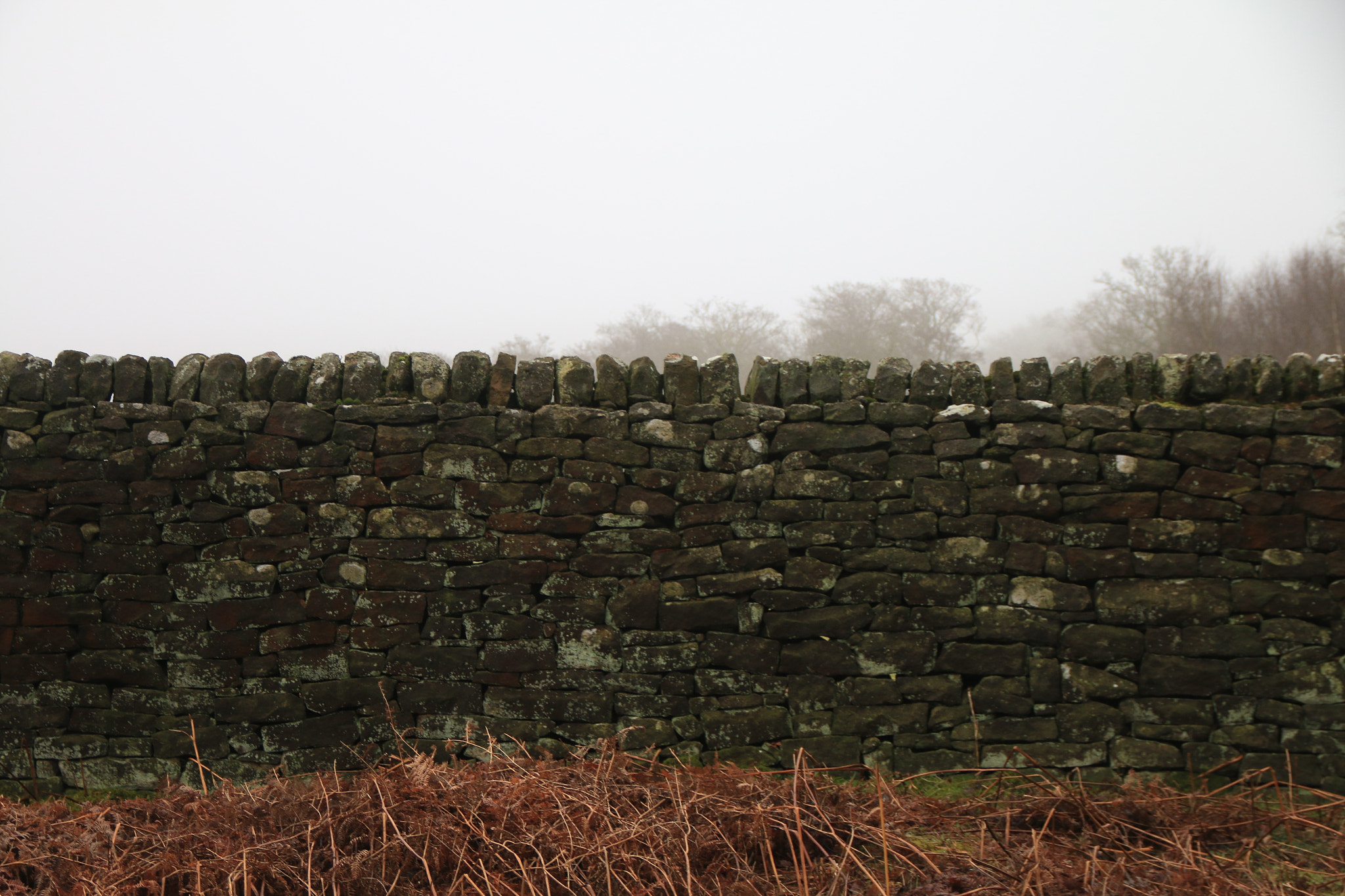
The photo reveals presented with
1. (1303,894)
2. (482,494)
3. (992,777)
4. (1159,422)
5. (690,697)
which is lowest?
(992,777)

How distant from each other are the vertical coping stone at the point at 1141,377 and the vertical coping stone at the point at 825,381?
1719mm

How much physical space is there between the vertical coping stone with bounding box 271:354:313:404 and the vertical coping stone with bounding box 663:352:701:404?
214 centimetres

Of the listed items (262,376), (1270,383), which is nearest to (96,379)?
(262,376)

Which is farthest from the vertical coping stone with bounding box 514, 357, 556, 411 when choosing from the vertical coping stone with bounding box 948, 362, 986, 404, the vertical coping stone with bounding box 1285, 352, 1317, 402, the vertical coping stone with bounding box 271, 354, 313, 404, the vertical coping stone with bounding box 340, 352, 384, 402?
the vertical coping stone with bounding box 1285, 352, 1317, 402

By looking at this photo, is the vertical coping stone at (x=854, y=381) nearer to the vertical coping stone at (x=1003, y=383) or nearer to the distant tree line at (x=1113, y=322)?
the vertical coping stone at (x=1003, y=383)

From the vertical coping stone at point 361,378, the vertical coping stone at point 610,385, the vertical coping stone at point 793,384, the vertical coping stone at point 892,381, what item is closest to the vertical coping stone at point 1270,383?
the vertical coping stone at point 892,381

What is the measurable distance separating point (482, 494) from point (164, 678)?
2.13 m

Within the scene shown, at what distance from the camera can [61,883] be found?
1.88 metres

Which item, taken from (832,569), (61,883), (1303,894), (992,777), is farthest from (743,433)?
(61,883)

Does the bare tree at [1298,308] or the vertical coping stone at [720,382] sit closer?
the vertical coping stone at [720,382]

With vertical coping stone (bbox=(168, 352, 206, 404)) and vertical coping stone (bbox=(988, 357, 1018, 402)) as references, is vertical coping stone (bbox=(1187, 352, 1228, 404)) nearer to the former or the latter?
vertical coping stone (bbox=(988, 357, 1018, 402))

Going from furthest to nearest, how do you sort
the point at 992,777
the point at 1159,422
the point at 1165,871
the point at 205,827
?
the point at 1159,422, the point at 992,777, the point at 205,827, the point at 1165,871

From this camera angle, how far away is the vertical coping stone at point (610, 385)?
4441 mm

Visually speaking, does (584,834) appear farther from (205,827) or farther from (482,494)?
(482,494)
